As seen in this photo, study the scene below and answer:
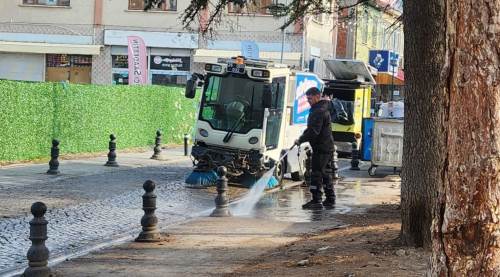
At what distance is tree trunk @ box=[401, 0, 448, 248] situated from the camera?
351 inches

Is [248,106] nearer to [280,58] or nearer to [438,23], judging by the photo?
[438,23]

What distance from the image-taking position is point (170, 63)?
133 ft

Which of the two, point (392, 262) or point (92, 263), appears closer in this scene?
point (392, 262)

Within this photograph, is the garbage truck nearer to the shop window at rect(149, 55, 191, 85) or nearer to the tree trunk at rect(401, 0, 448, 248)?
the tree trunk at rect(401, 0, 448, 248)

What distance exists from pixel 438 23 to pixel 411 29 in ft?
1.31

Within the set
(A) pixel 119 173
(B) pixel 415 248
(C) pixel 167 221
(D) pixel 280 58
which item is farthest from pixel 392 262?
(D) pixel 280 58

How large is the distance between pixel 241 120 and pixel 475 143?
13.3m

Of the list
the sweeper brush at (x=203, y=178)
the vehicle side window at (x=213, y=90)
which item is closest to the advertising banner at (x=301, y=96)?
the vehicle side window at (x=213, y=90)

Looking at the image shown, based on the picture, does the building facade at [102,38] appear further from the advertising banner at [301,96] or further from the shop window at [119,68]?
the advertising banner at [301,96]

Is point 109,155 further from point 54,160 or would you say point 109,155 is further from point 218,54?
point 218,54

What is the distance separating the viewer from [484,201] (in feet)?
13.7

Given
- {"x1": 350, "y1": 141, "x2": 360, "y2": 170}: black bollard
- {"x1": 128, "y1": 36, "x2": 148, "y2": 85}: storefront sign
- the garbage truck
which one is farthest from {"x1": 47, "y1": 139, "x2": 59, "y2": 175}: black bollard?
{"x1": 128, "y1": 36, "x2": 148, "y2": 85}: storefront sign

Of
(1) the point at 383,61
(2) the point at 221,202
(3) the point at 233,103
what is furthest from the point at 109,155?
(1) the point at 383,61

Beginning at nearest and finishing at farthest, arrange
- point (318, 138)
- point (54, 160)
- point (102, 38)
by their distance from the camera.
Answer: point (318, 138) → point (54, 160) → point (102, 38)
